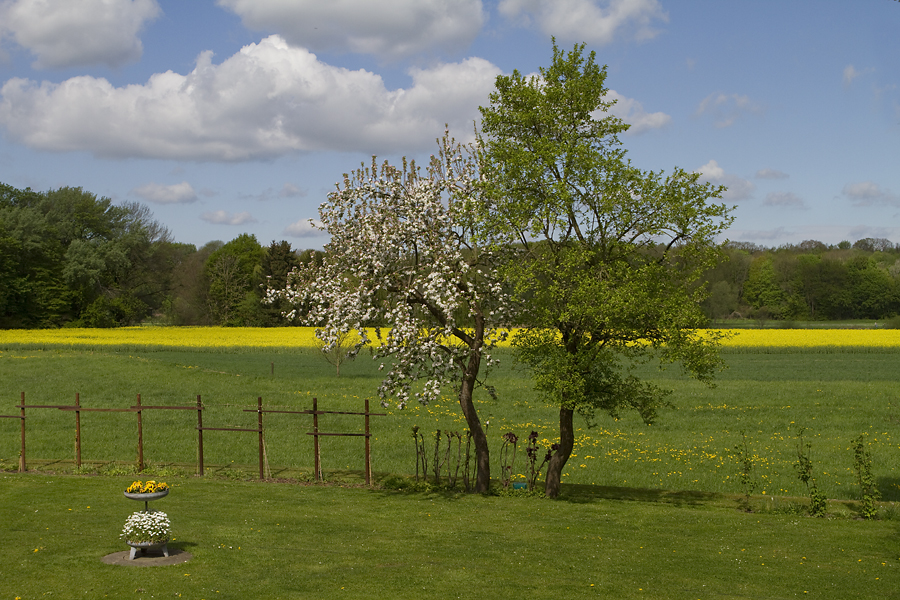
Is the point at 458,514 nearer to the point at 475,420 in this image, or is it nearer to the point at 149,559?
the point at 475,420

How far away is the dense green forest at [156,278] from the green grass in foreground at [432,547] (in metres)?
46.5

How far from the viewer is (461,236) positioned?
16484mm

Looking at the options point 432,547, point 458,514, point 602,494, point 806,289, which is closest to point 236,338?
point 602,494

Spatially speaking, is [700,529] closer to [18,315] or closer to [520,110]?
[520,110]

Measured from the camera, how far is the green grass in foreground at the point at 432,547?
32.0 feet

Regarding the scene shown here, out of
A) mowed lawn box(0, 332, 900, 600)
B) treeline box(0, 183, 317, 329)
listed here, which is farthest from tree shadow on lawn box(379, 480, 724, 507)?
treeline box(0, 183, 317, 329)

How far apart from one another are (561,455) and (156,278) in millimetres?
79074

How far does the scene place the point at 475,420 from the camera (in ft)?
57.1

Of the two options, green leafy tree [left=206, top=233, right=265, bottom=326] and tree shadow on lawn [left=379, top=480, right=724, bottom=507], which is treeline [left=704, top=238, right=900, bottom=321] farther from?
tree shadow on lawn [left=379, top=480, right=724, bottom=507]

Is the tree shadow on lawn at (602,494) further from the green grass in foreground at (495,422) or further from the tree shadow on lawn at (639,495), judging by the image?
the green grass in foreground at (495,422)

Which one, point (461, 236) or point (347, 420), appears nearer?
point (461, 236)

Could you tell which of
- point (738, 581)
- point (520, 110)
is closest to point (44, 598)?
point (738, 581)

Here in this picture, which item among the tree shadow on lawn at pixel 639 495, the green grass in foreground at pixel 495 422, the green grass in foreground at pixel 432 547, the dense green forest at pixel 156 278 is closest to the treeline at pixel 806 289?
the dense green forest at pixel 156 278

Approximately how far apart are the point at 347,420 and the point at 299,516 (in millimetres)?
16405
